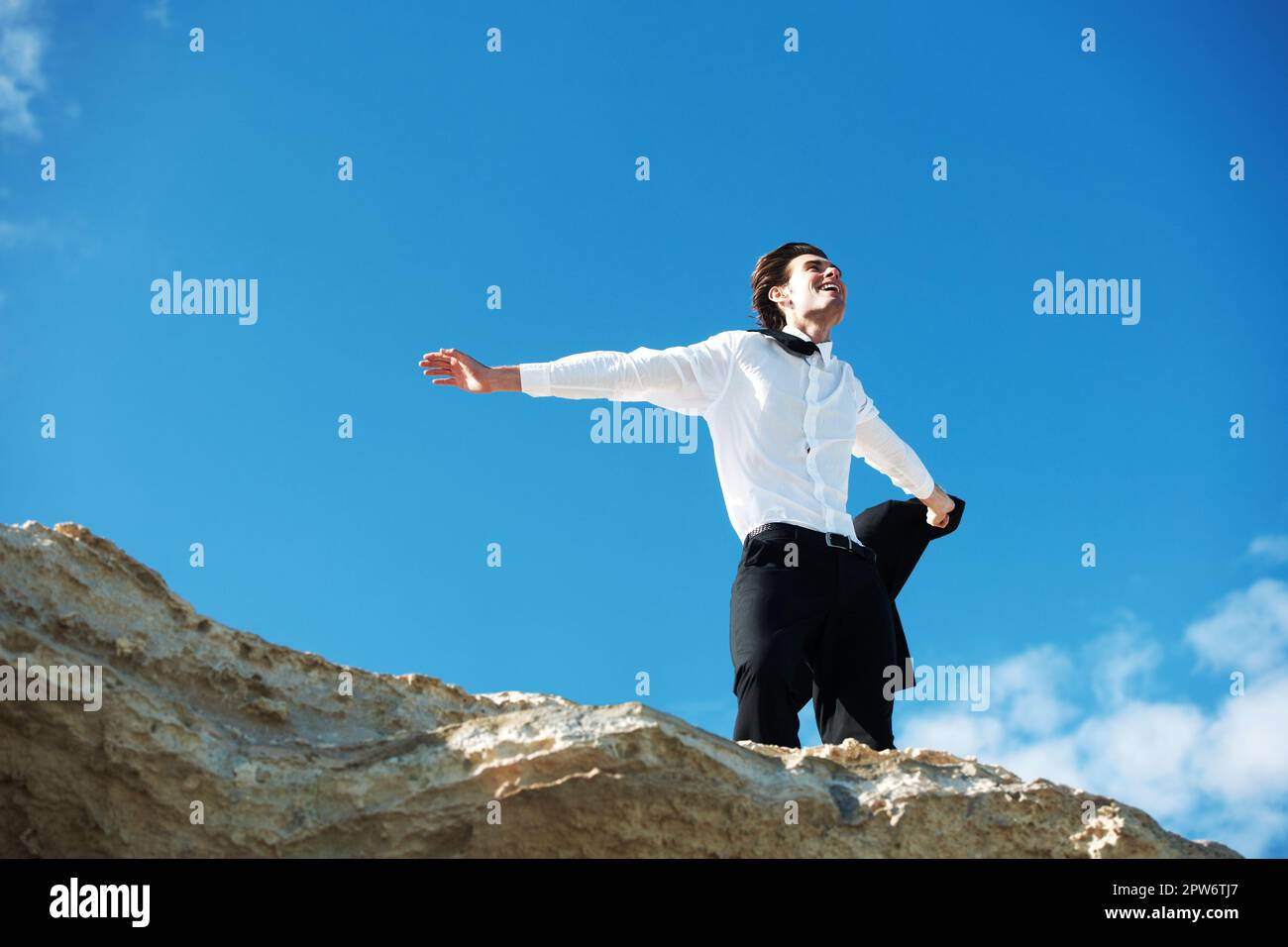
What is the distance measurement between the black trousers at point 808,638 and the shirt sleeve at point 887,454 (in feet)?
2.96

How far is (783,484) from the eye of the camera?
18.7 feet

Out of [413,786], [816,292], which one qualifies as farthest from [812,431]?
[413,786]

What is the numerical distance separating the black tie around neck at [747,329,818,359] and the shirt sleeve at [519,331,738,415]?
0.19 metres

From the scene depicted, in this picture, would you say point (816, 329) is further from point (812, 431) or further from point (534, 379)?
point (534, 379)

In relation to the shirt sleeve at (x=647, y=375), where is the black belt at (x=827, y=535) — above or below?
below

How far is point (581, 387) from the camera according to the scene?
5.62 m

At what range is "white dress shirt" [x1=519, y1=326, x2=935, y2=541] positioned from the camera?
222 inches

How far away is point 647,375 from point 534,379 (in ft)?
1.77

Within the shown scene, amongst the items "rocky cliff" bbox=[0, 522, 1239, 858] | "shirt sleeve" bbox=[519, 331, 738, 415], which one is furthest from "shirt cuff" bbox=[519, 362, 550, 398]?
"rocky cliff" bbox=[0, 522, 1239, 858]

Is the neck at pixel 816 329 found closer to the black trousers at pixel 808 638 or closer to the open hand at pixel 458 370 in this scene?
the black trousers at pixel 808 638

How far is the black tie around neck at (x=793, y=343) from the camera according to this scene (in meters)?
6.04

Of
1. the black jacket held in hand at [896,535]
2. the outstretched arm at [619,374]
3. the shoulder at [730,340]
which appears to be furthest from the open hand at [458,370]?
the black jacket held in hand at [896,535]
